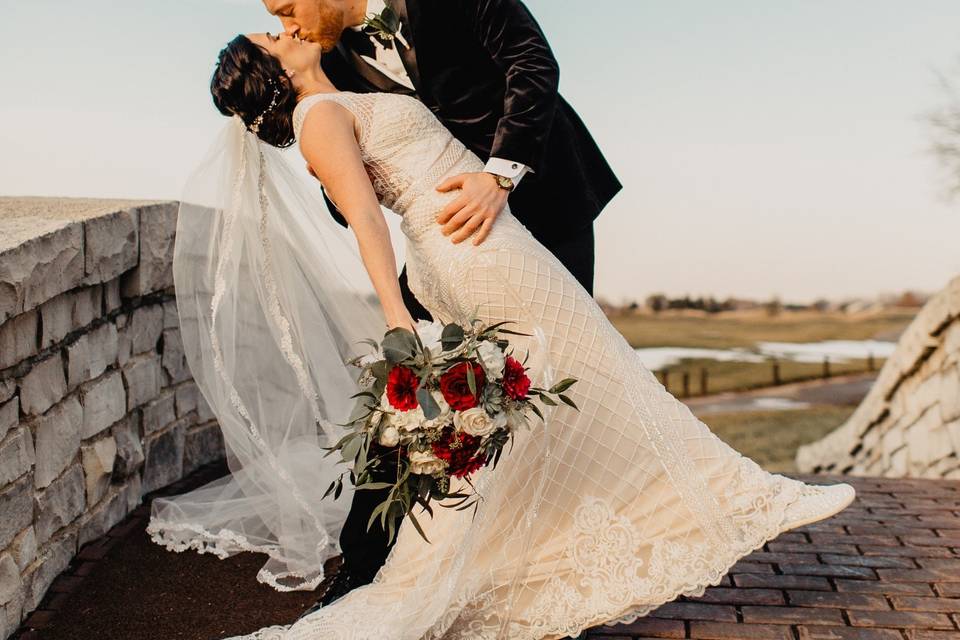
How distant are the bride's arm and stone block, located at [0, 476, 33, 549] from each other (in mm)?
1497

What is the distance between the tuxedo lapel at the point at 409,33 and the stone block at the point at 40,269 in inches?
54.0

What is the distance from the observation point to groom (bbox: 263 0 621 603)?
2.74m

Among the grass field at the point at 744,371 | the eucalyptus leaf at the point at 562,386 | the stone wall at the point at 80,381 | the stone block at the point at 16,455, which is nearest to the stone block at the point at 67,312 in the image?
the stone wall at the point at 80,381

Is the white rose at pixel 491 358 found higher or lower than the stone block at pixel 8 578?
higher

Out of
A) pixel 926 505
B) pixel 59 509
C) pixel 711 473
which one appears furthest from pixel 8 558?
pixel 926 505

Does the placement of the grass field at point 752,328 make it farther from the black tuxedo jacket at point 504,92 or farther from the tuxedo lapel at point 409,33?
the tuxedo lapel at point 409,33

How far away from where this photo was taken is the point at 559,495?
8.80 feet

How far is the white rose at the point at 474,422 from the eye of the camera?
2162 mm

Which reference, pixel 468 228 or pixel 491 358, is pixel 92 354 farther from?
pixel 491 358

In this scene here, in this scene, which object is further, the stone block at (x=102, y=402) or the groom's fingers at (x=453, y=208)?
the stone block at (x=102, y=402)

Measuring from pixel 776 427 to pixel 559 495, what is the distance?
1584 cm

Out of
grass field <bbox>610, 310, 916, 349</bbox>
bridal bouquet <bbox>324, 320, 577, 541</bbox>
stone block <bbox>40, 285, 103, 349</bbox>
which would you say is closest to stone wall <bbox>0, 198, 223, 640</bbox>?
stone block <bbox>40, 285, 103, 349</bbox>

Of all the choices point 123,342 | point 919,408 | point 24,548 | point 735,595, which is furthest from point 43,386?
point 919,408

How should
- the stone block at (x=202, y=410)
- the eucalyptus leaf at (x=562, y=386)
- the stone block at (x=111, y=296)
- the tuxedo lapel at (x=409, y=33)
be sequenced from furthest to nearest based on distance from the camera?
the stone block at (x=202, y=410)
the stone block at (x=111, y=296)
the tuxedo lapel at (x=409, y=33)
the eucalyptus leaf at (x=562, y=386)
